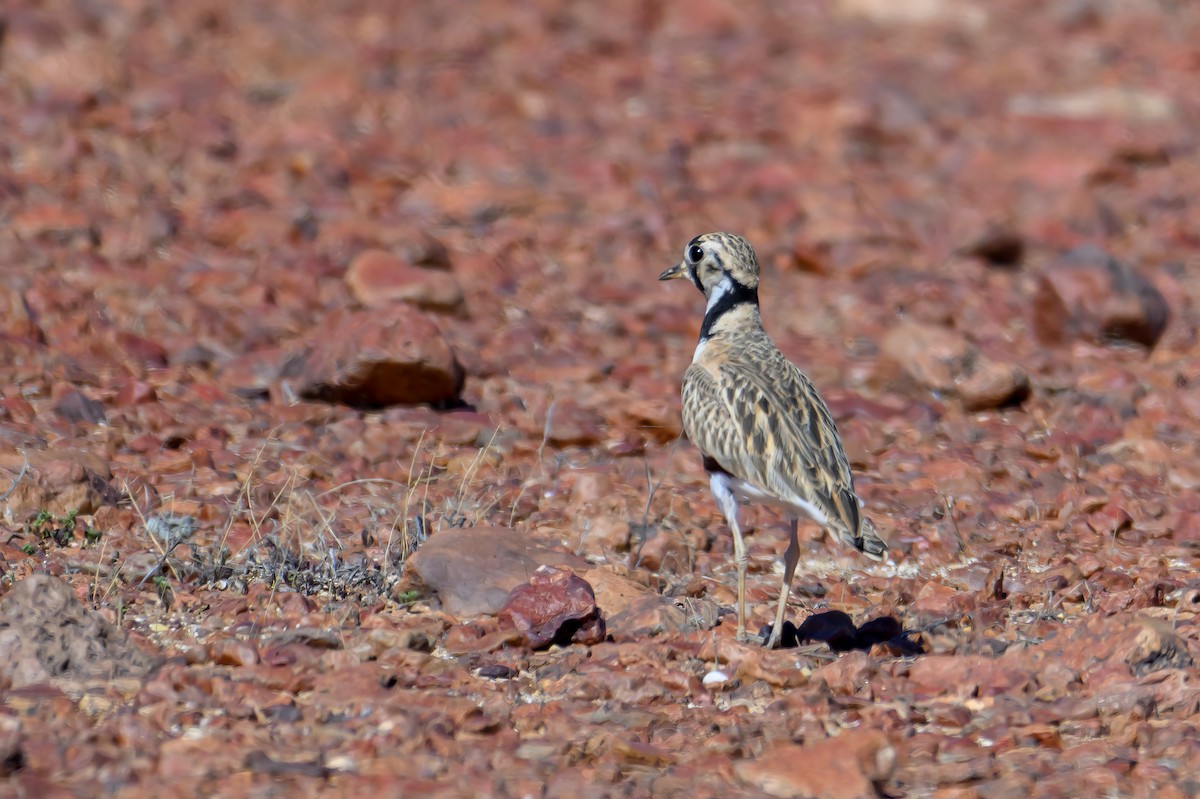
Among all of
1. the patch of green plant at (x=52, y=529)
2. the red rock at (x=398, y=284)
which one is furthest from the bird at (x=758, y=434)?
the red rock at (x=398, y=284)

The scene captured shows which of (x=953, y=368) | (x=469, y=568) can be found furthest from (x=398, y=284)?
(x=469, y=568)

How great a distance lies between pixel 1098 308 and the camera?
9633 mm

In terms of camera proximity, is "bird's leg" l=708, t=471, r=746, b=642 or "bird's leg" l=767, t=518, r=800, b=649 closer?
"bird's leg" l=767, t=518, r=800, b=649

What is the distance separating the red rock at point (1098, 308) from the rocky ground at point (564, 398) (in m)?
0.03

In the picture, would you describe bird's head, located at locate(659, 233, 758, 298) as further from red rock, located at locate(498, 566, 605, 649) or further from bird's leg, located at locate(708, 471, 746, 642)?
red rock, located at locate(498, 566, 605, 649)

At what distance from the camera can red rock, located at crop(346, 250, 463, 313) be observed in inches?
353

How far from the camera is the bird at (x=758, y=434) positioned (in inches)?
217

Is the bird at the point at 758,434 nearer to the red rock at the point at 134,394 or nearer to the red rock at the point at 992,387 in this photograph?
the red rock at the point at 992,387

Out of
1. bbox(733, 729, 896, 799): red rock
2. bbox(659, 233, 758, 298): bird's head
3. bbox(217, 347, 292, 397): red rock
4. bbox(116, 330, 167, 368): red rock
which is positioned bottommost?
bbox(217, 347, 292, 397): red rock

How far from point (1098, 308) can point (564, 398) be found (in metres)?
3.48

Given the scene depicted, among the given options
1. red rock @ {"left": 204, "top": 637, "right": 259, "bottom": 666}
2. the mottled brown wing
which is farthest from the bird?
red rock @ {"left": 204, "top": 637, "right": 259, "bottom": 666}

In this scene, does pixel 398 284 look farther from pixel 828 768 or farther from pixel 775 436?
pixel 828 768

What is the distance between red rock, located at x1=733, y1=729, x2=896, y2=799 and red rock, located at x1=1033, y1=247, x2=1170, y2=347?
18.3 feet

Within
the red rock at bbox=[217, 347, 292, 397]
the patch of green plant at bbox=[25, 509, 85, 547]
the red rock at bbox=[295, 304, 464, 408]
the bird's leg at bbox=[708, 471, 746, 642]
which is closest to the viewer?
the bird's leg at bbox=[708, 471, 746, 642]
